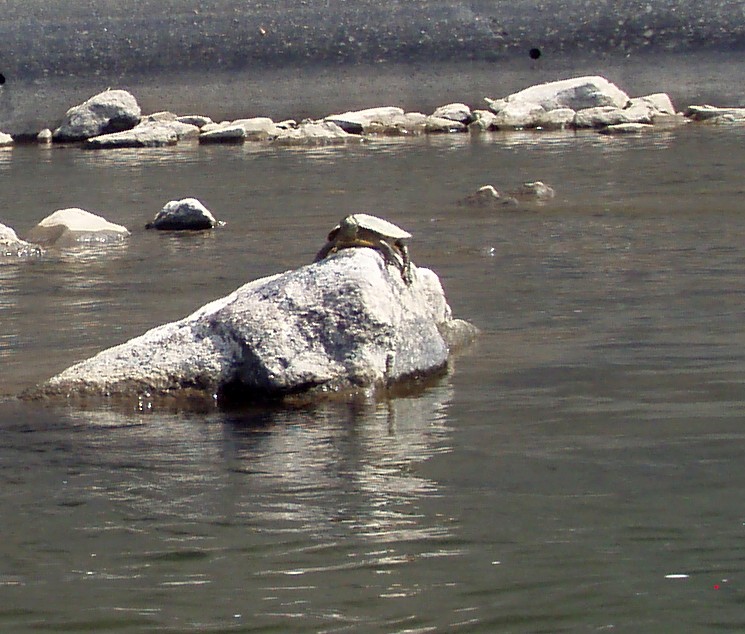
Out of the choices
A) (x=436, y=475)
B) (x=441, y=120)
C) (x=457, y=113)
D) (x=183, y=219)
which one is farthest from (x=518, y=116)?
(x=436, y=475)

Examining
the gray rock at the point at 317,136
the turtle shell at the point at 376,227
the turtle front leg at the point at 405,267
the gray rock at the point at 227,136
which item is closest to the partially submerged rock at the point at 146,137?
the gray rock at the point at 227,136

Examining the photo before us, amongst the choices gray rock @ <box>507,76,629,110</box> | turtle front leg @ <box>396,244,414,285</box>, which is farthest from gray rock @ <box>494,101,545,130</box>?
turtle front leg @ <box>396,244,414,285</box>

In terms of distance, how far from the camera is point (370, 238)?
7.35 m

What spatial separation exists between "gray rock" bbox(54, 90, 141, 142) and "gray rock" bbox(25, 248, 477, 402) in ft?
86.9

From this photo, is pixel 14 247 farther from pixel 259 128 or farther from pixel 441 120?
pixel 441 120

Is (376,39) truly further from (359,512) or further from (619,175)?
(359,512)

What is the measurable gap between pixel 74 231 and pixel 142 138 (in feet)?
54.4

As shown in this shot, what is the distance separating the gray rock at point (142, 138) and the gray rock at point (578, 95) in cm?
749

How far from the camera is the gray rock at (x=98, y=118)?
107 feet

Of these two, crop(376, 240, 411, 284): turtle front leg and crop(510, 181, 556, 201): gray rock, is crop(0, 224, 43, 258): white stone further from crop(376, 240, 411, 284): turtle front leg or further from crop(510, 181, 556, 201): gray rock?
crop(376, 240, 411, 284): turtle front leg

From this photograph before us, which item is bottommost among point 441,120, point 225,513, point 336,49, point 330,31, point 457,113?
point 225,513

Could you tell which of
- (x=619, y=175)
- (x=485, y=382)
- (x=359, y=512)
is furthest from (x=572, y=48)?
(x=359, y=512)

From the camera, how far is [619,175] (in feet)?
59.7

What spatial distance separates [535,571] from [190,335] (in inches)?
126
